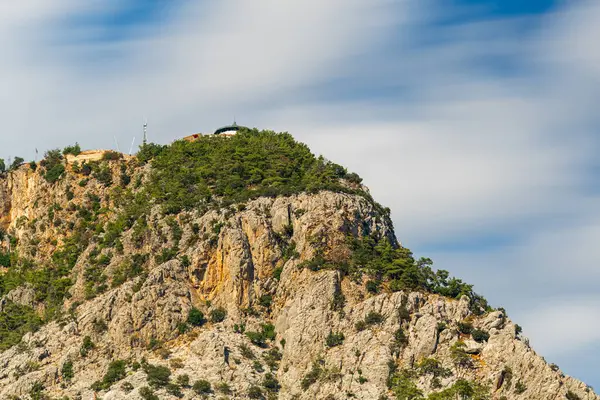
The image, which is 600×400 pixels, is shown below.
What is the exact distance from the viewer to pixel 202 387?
165375mm

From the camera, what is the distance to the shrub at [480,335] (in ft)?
550

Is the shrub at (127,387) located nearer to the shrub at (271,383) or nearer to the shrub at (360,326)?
the shrub at (271,383)

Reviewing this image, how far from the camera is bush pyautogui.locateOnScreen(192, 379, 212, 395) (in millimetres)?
165375

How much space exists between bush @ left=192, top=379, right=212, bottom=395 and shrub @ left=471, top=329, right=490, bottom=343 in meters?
27.5

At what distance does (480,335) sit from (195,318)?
30644mm

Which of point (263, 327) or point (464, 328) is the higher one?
point (263, 327)

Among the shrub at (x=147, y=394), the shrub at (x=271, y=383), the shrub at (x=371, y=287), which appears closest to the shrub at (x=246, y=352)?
the shrub at (x=271, y=383)

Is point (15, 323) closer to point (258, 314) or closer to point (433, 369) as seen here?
point (258, 314)

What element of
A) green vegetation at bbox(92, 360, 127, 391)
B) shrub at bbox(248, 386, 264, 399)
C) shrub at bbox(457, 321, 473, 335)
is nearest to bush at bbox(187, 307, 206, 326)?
green vegetation at bbox(92, 360, 127, 391)

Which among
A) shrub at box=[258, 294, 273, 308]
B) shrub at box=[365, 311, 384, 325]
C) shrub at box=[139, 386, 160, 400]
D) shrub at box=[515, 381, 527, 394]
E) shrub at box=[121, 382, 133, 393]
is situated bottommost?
shrub at box=[515, 381, 527, 394]

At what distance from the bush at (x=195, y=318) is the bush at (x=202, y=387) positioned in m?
10.7

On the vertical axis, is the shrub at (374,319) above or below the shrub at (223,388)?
above

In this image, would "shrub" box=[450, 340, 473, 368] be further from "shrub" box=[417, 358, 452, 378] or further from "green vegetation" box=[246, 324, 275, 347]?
"green vegetation" box=[246, 324, 275, 347]

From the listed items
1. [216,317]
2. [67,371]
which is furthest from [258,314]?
[67,371]
